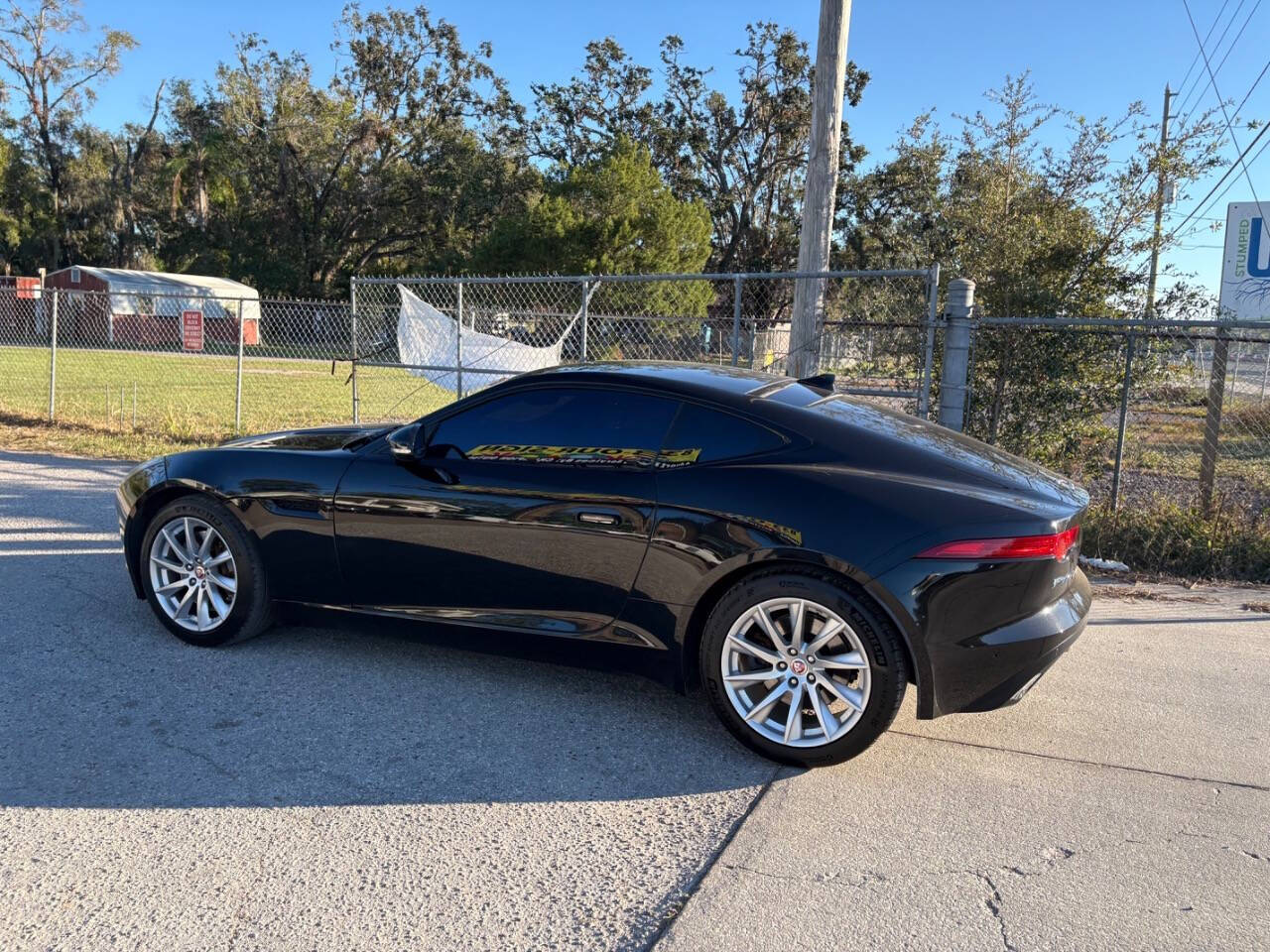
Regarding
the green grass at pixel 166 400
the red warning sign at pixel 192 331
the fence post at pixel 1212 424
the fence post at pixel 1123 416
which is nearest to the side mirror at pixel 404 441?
the fence post at pixel 1123 416

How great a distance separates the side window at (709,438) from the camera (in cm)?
388

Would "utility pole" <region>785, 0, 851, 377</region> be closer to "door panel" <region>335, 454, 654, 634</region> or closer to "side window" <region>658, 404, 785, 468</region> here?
"side window" <region>658, 404, 785, 468</region>

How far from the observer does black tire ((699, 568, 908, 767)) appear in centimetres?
350

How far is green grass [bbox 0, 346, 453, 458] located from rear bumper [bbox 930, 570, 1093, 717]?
29.9ft

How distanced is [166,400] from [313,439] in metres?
15.4

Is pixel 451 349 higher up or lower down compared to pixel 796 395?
higher up

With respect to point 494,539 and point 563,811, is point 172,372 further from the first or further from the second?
point 563,811

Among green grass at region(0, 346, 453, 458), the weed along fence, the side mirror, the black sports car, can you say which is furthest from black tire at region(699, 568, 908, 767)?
green grass at region(0, 346, 453, 458)

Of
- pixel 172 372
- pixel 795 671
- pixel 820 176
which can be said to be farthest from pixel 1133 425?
pixel 172 372

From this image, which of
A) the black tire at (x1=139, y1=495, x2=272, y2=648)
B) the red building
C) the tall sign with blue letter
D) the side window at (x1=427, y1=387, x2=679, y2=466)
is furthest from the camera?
the red building

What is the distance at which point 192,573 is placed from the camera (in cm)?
472

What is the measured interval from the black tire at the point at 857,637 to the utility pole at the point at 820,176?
4.44 m

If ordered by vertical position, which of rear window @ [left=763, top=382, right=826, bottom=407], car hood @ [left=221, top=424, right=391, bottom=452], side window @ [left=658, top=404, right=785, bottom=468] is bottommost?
car hood @ [left=221, top=424, right=391, bottom=452]

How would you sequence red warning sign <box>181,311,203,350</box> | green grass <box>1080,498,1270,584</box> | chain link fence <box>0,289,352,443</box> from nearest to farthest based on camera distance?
green grass <box>1080,498,1270,584</box> → chain link fence <box>0,289,352,443</box> → red warning sign <box>181,311,203,350</box>
